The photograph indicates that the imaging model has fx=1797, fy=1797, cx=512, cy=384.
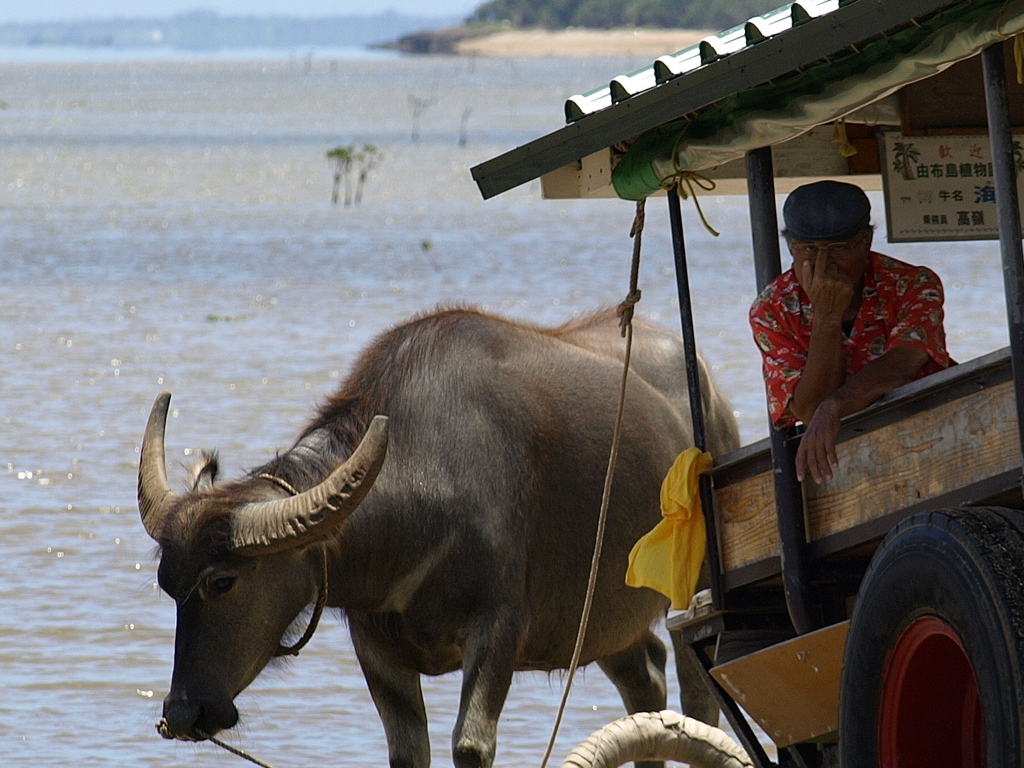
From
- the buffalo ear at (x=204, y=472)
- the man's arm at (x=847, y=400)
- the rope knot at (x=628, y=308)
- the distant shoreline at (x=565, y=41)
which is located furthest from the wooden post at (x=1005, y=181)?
the distant shoreline at (x=565, y=41)

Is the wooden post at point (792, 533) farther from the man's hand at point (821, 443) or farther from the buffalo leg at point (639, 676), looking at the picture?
the buffalo leg at point (639, 676)

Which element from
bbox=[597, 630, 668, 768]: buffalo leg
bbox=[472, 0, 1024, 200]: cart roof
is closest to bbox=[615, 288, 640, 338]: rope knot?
bbox=[472, 0, 1024, 200]: cart roof

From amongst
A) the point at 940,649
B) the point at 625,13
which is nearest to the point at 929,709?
the point at 940,649

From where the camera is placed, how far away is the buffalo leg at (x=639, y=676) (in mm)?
7344

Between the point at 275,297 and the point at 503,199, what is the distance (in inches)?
594

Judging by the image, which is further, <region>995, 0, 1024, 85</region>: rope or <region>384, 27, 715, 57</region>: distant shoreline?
<region>384, 27, 715, 57</region>: distant shoreline

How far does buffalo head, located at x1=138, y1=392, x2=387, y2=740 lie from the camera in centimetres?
553

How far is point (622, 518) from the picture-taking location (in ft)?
22.0

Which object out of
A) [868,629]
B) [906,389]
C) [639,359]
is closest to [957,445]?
[906,389]

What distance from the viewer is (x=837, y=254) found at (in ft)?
15.7

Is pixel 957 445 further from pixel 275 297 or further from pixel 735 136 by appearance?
pixel 275 297

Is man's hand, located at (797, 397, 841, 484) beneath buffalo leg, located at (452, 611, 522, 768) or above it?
above

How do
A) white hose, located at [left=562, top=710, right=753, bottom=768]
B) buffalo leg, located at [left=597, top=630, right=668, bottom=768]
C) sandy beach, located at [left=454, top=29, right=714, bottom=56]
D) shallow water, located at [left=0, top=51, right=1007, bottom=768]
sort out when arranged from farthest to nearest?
sandy beach, located at [left=454, top=29, right=714, bottom=56]
shallow water, located at [left=0, top=51, right=1007, bottom=768]
buffalo leg, located at [left=597, top=630, right=668, bottom=768]
white hose, located at [left=562, top=710, right=753, bottom=768]

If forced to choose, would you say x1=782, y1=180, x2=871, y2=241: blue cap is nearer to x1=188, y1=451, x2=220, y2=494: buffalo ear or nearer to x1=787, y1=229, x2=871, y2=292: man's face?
x1=787, y1=229, x2=871, y2=292: man's face
